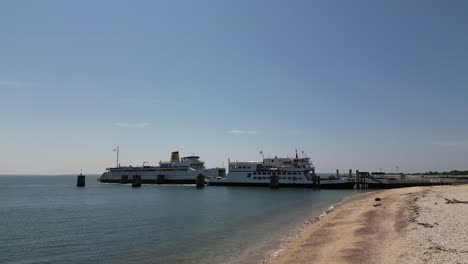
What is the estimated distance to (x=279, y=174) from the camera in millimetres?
102438

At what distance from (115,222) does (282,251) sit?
22564 millimetres

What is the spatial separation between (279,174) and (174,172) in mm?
36712

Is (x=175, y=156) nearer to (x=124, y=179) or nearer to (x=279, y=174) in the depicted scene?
(x=124, y=179)

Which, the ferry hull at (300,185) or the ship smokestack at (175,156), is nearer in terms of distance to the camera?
the ferry hull at (300,185)

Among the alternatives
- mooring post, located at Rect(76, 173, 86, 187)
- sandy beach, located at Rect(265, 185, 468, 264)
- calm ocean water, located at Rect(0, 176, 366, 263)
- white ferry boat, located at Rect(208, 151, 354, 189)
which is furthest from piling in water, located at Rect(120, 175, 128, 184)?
sandy beach, located at Rect(265, 185, 468, 264)

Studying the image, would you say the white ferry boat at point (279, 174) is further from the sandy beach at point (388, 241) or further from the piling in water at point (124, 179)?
the sandy beach at point (388, 241)

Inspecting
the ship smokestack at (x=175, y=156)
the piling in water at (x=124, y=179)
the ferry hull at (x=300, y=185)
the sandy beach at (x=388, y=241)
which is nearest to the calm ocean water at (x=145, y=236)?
the sandy beach at (x=388, y=241)

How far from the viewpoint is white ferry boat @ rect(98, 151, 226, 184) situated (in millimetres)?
122250

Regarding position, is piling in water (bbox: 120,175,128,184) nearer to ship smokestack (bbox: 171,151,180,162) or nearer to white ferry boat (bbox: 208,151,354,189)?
ship smokestack (bbox: 171,151,180,162)

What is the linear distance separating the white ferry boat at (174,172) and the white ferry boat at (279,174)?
13563 millimetres

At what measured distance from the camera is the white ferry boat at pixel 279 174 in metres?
99.0

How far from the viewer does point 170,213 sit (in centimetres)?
4947

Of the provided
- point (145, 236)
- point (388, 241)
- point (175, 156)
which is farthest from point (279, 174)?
point (388, 241)

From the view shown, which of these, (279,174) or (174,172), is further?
(174,172)
